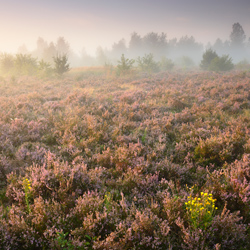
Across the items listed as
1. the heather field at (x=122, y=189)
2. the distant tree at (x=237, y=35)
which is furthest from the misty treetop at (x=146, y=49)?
the heather field at (x=122, y=189)

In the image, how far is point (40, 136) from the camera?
17.4ft

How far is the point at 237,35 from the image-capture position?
6650 centimetres

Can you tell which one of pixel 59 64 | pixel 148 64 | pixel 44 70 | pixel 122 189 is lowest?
pixel 122 189

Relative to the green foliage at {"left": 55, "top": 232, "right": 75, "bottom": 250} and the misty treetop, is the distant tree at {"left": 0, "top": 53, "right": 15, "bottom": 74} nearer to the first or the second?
the misty treetop

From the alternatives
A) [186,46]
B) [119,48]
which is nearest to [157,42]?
[119,48]

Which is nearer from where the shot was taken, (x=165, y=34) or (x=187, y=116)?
(x=187, y=116)

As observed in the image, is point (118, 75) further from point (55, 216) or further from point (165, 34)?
point (165, 34)

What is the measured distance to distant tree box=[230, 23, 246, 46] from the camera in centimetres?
6512

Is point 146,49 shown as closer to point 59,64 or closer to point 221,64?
point 221,64

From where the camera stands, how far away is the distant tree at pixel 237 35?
65125mm

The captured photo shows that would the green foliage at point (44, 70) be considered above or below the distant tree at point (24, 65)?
below

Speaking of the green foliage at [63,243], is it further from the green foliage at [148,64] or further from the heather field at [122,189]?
the green foliage at [148,64]

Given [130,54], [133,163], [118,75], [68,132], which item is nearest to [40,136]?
[68,132]

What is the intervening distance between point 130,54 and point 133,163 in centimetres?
7249
